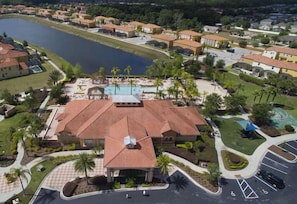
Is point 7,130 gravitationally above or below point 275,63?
below

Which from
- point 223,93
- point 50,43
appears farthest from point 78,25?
point 223,93

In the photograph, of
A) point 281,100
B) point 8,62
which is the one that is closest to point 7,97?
point 8,62

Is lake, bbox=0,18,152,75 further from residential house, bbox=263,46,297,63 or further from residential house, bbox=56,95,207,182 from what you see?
residential house, bbox=263,46,297,63

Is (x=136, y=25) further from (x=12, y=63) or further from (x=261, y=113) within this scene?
(x=261, y=113)

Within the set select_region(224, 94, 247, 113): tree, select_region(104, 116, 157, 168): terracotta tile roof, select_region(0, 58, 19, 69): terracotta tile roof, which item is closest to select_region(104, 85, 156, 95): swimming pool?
select_region(224, 94, 247, 113): tree

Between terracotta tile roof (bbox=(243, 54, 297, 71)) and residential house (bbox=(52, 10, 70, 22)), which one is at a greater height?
terracotta tile roof (bbox=(243, 54, 297, 71))

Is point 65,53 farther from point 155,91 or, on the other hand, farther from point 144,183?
point 144,183
